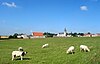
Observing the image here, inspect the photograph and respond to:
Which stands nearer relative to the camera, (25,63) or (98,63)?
(98,63)

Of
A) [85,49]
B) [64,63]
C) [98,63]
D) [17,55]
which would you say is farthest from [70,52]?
[98,63]

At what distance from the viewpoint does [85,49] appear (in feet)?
105

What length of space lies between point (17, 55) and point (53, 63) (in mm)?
6347

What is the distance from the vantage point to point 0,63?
23.5 metres

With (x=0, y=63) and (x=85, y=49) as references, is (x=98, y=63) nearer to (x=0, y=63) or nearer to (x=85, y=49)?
(x=0, y=63)

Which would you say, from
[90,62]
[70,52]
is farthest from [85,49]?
[90,62]

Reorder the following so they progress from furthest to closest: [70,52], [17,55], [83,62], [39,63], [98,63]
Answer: [70,52], [17,55], [39,63], [83,62], [98,63]

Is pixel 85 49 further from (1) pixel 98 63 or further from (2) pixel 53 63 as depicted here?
(1) pixel 98 63

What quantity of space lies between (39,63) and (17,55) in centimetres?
474

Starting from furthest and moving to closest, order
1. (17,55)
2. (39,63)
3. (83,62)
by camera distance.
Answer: (17,55), (39,63), (83,62)

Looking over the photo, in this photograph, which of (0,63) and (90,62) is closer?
(90,62)

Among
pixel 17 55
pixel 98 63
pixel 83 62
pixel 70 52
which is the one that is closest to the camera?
pixel 98 63

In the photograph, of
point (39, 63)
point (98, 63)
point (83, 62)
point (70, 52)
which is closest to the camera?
point (98, 63)

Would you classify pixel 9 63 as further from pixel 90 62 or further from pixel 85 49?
pixel 85 49
